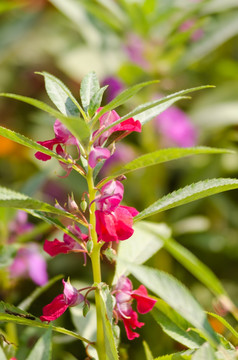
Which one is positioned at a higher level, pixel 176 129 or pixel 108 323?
pixel 176 129

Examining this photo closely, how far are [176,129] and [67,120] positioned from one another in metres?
1.13

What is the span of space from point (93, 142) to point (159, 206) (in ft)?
0.28

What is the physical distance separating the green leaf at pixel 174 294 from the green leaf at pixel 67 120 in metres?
0.11

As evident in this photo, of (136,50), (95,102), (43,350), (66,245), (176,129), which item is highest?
(136,50)

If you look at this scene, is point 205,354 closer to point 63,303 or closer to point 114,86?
point 63,303

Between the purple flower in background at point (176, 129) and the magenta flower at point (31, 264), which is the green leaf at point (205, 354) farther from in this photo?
the purple flower in background at point (176, 129)

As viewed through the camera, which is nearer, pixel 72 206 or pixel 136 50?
pixel 72 206

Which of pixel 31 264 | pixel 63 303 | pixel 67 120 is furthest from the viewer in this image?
pixel 31 264

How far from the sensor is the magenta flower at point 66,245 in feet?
1.86

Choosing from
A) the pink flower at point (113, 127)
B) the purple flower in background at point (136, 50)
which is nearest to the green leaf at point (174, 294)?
the pink flower at point (113, 127)

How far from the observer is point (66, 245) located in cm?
58

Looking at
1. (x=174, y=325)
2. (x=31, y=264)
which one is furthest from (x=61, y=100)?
(x=31, y=264)

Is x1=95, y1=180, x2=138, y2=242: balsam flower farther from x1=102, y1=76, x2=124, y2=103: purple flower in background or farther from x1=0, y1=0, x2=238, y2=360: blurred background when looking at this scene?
x1=102, y1=76, x2=124, y2=103: purple flower in background

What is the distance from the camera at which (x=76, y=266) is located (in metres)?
1.46
